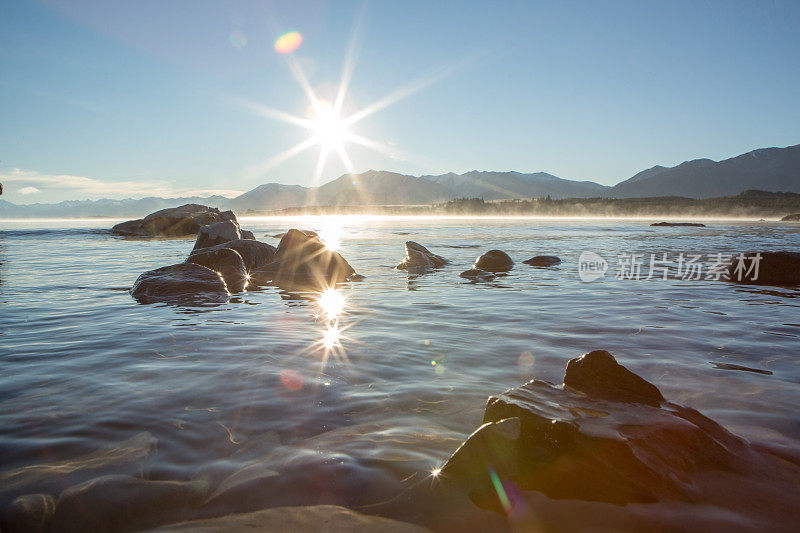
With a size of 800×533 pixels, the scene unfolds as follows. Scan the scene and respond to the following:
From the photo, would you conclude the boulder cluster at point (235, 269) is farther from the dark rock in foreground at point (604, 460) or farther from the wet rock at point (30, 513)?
the dark rock in foreground at point (604, 460)

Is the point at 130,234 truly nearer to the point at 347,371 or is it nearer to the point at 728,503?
the point at 347,371

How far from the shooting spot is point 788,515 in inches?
94.8

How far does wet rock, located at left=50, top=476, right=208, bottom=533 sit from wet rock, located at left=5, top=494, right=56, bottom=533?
4cm

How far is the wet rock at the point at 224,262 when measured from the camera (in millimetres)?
12312

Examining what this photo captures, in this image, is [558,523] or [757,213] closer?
[558,523]

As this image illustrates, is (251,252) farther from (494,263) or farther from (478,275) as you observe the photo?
(494,263)

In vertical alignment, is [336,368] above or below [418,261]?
above

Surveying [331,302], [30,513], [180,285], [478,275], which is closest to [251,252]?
[180,285]

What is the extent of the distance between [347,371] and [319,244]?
400 inches

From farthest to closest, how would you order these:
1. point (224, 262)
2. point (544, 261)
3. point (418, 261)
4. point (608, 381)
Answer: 1. point (544, 261)
2. point (418, 261)
3. point (224, 262)
4. point (608, 381)

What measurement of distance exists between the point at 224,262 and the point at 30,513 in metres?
10.9

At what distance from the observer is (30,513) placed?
8.03ft

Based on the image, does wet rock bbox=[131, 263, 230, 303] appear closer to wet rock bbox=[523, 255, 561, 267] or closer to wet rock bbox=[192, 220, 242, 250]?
wet rock bbox=[192, 220, 242, 250]

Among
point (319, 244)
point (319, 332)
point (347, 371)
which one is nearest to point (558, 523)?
point (347, 371)
